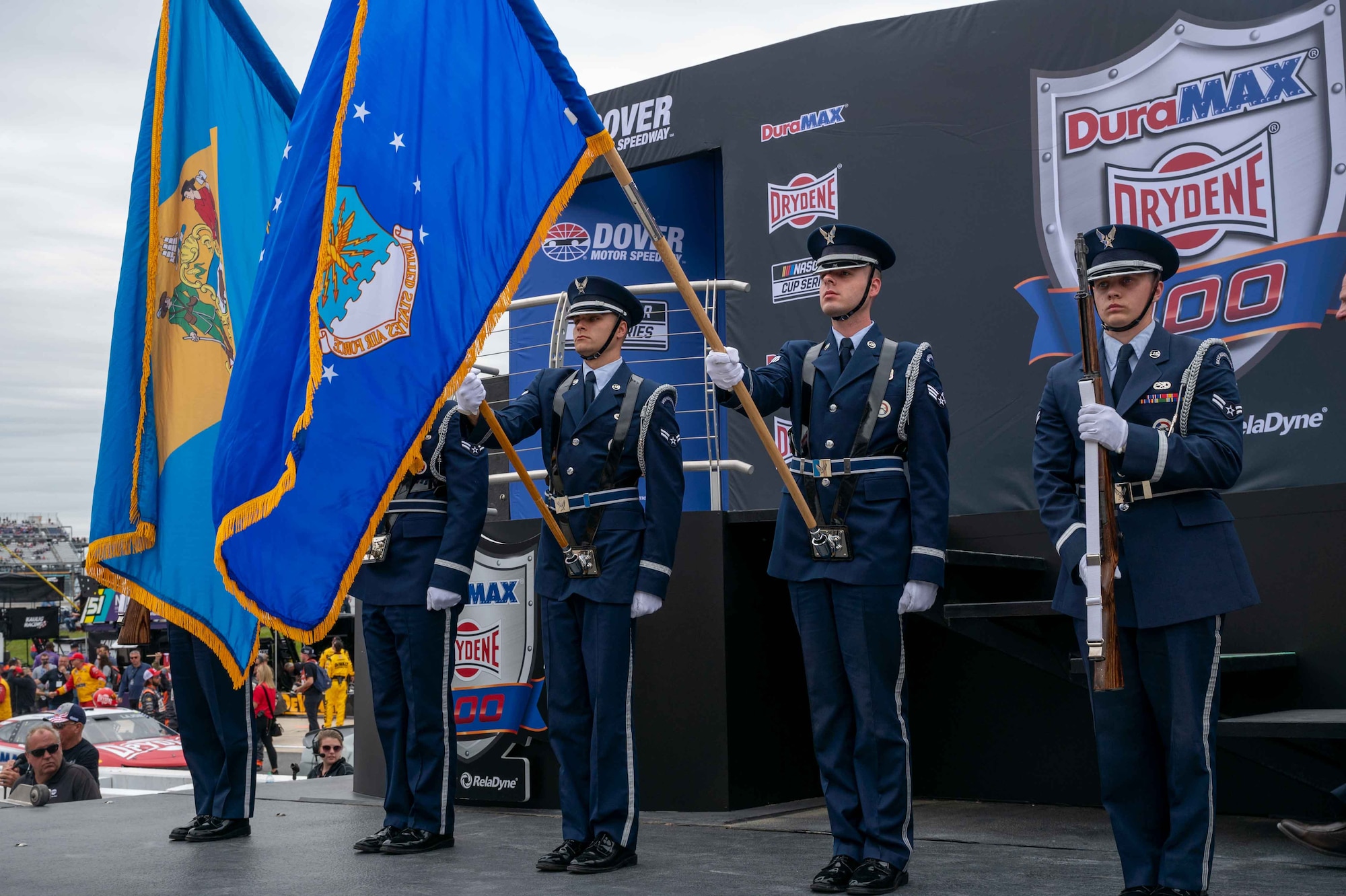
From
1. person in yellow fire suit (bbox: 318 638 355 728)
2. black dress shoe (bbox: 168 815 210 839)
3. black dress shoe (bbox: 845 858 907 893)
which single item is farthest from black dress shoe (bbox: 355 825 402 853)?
person in yellow fire suit (bbox: 318 638 355 728)

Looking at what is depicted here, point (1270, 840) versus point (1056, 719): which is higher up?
point (1056, 719)

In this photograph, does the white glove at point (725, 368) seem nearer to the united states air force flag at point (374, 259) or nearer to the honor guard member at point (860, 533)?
the honor guard member at point (860, 533)

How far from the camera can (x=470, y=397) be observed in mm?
4715

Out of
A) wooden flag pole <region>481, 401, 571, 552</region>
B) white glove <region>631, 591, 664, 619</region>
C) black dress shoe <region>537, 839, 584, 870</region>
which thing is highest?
wooden flag pole <region>481, 401, 571, 552</region>

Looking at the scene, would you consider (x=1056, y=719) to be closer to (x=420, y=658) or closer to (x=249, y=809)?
(x=420, y=658)

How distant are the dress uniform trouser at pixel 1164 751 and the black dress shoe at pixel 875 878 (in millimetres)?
702

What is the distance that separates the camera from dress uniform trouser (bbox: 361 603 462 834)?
495cm

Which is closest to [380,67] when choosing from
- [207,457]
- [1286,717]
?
[207,457]

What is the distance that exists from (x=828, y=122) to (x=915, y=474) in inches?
167

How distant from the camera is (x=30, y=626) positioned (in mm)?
37438

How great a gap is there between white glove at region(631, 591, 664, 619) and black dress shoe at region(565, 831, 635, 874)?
0.79m

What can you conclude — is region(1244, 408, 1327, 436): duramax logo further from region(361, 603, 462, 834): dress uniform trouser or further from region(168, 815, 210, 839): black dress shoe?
region(168, 815, 210, 839): black dress shoe

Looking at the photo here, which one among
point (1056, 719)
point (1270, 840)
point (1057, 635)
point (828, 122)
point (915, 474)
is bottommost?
point (1270, 840)

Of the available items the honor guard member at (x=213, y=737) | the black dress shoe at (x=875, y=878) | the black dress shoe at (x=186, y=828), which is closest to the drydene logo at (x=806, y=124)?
the honor guard member at (x=213, y=737)
